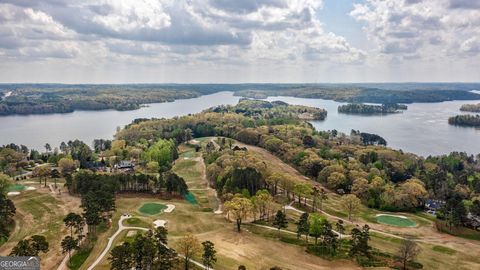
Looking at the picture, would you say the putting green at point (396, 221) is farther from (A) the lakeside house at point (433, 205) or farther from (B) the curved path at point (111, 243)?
(B) the curved path at point (111, 243)

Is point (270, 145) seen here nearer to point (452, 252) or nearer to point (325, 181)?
point (325, 181)

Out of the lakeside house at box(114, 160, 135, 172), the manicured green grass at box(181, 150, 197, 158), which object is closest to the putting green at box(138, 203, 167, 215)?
the lakeside house at box(114, 160, 135, 172)

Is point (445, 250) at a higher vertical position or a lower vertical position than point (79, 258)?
lower

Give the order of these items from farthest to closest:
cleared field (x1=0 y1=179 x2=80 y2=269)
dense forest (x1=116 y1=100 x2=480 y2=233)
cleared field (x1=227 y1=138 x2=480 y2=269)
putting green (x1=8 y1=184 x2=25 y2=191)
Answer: dense forest (x1=116 y1=100 x2=480 y2=233), putting green (x1=8 y1=184 x2=25 y2=191), cleared field (x1=227 y1=138 x2=480 y2=269), cleared field (x1=0 y1=179 x2=80 y2=269)

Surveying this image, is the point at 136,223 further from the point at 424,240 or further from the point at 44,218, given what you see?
the point at 424,240

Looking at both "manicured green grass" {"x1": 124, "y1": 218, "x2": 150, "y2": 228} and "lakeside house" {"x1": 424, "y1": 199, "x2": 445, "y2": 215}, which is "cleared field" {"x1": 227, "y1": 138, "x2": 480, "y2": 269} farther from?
"manicured green grass" {"x1": 124, "y1": 218, "x2": 150, "y2": 228}

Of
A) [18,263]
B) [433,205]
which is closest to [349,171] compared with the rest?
[433,205]

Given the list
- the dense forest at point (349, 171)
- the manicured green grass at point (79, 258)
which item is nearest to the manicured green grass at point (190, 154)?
the dense forest at point (349, 171)
